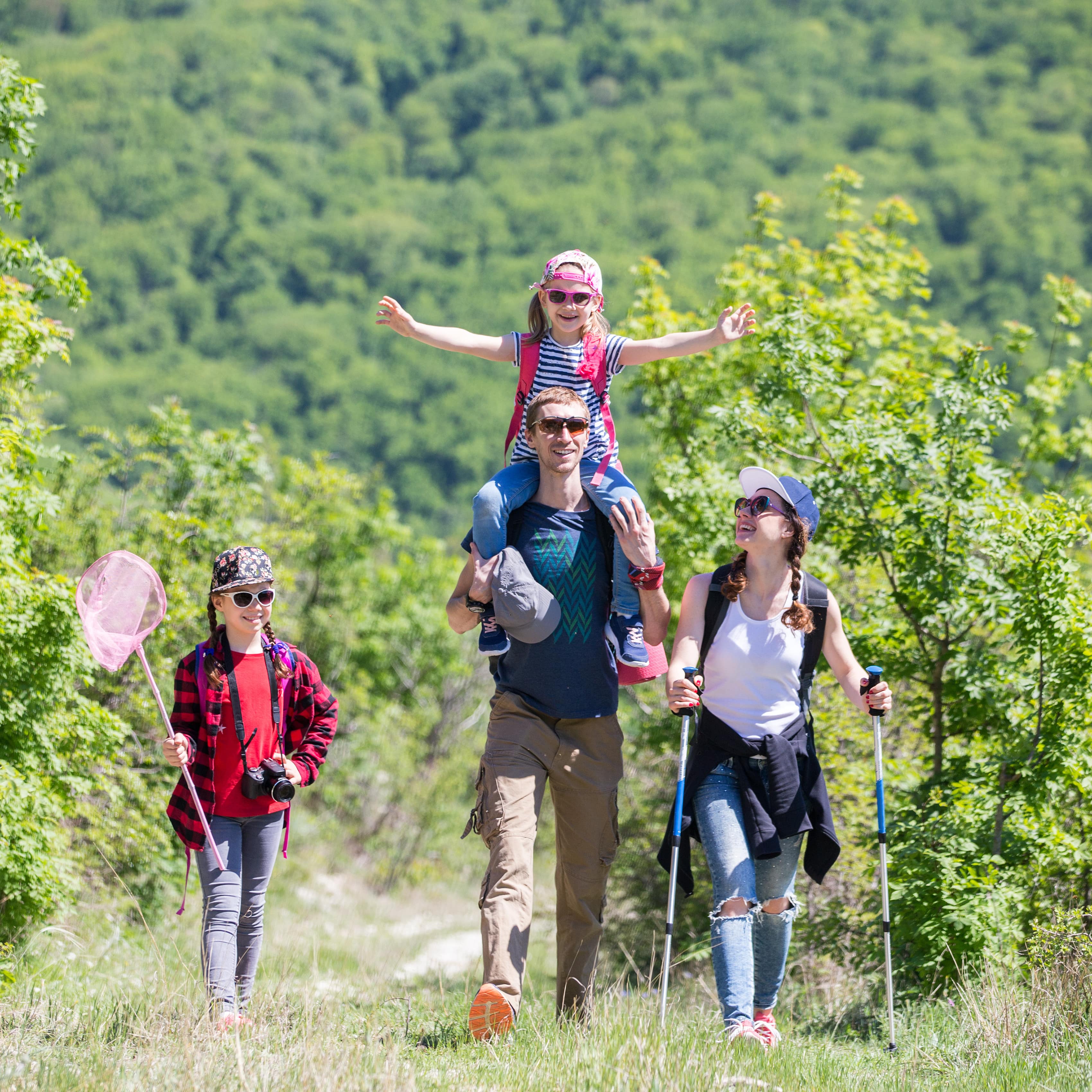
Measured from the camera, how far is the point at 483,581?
4.86 m

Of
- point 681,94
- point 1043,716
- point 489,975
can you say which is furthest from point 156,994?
point 681,94

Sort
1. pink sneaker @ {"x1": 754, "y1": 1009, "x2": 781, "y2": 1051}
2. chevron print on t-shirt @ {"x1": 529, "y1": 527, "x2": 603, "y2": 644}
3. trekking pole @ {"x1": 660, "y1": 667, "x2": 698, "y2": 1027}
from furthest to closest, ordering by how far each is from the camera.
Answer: chevron print on t-shirt @ {"x1": 529, "y1": 527, "x2": 603, "y2": 644}, trekking pole @ {"x1": 660, "y1": 667, "x2": 698, "y2": 1027}, pink sneaker @ {"x1": 754, "y1": 1009, "x2": 781, "y2": 1051}

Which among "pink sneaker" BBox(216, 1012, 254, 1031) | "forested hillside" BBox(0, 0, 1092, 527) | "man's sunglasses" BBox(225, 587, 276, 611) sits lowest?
"pink sneaker" BBox(216, 1012, 254, 1031)

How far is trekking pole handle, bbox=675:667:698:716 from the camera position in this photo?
4801 millimetres

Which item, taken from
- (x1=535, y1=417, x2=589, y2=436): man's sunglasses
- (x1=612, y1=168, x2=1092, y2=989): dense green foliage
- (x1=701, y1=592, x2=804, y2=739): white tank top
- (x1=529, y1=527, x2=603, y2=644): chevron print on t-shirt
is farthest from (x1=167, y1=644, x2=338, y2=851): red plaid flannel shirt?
(x1=612, y1=168, x2=1092, y2=989): dense green foliage

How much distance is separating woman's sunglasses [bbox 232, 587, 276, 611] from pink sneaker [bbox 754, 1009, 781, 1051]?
2361 mm

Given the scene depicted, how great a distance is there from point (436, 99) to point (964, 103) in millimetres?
70840

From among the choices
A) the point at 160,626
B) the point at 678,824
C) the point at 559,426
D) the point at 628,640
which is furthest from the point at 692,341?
the point at 160,626

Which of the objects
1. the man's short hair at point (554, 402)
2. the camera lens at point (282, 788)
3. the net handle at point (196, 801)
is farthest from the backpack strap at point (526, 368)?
the net handle at point (196, 801)

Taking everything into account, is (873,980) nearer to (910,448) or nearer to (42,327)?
(910,448)

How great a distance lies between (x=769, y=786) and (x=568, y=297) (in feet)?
7.02

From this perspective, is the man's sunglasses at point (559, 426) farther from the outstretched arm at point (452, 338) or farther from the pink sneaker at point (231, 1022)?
the pink sneaker at point (231, 1022)

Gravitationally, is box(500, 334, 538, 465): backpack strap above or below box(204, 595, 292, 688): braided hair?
above

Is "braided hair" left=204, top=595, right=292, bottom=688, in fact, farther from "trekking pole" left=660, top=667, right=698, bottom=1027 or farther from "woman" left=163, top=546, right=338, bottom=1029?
"trekking pole" left=660, top=667, right=698, bottom=1027
